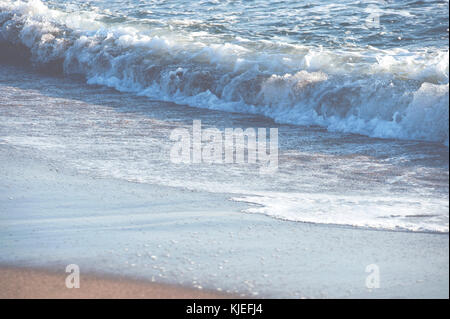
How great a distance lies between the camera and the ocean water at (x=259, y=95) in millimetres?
5059

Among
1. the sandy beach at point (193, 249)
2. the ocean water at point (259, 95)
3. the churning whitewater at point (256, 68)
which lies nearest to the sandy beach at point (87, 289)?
the sandy beach at point (193, 249)

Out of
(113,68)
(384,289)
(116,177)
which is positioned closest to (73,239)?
(116,177)

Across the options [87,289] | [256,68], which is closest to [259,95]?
[256,68]

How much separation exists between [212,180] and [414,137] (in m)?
2.27

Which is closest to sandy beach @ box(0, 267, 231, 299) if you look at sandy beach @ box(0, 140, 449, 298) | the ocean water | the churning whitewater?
sandy beach @ box(0, 140, 449, 298)

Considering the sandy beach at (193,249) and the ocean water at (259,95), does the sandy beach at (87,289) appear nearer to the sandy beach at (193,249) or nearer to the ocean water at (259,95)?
the sandy beach at (193,249)

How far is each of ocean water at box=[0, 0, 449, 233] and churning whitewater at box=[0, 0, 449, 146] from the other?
23 mm

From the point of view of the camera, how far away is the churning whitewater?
731 cm

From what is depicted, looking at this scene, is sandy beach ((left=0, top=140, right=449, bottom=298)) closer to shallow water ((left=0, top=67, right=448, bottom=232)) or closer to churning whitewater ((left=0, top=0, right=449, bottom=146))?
shallow water ((left=0, top=67, right=448, bottom=232))

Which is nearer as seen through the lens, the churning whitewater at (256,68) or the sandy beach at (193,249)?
the sandy beach at (193,249)

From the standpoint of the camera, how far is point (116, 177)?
5.36 meters

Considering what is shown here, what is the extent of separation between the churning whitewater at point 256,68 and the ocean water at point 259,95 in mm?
23
